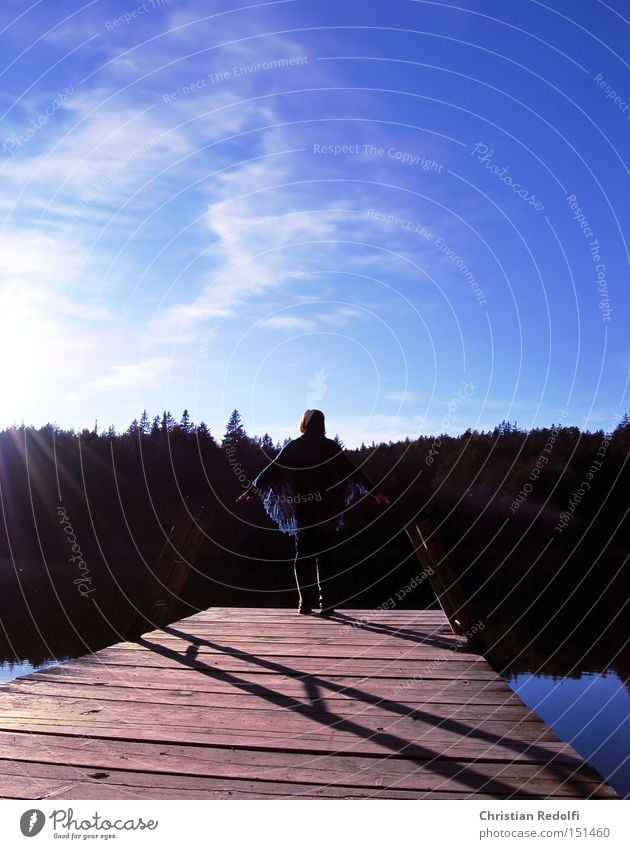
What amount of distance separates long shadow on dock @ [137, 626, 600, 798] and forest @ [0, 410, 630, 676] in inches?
792

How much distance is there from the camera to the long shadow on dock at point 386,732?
3570 millimetres

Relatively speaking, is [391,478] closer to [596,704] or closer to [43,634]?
[43,634]

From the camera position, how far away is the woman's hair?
9227 millimetres

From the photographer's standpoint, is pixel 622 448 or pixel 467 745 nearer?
pixel 467 745

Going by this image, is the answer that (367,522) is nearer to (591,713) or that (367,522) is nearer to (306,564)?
(591,713)

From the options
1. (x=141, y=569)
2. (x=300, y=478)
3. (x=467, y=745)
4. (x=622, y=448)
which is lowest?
(x=141, y=569)

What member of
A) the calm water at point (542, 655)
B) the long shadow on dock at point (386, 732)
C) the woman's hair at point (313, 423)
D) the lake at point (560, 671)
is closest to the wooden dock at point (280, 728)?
the long shadow on dock at point (386, 732)

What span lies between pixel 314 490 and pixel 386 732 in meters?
4.73

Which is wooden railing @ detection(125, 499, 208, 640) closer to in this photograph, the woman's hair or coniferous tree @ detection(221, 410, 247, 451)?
the woman's hair

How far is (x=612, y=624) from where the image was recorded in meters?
24.8

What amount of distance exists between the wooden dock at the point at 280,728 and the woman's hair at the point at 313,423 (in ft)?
9.23

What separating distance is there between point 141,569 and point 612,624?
2386 centimetres

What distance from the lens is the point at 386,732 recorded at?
4344 mm
